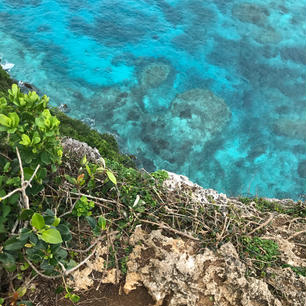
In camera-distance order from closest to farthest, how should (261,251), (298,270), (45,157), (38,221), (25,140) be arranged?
(38,221)
(25,140)
(45,157)
(298,270)
(261,251)

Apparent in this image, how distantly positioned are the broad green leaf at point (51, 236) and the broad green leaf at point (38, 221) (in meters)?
0.06

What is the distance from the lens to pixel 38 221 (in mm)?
2127

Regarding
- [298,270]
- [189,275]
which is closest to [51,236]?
[189,275]

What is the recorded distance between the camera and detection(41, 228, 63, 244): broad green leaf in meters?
2.14

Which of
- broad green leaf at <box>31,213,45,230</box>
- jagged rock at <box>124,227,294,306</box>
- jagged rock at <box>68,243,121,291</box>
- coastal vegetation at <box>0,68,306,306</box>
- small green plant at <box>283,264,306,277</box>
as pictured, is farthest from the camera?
small green plant at <box>283,264,306,277</box>

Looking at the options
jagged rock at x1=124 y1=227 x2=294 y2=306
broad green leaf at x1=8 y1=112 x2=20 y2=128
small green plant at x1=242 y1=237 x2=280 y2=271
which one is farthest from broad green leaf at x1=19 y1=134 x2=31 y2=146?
small green plant at x1=242 y1=237 x2=280 y2=271

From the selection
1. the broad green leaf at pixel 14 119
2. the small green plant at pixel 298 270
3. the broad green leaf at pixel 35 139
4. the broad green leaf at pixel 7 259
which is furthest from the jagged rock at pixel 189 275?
the broad green leaf at pixel 14 119

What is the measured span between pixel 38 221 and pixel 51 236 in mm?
146

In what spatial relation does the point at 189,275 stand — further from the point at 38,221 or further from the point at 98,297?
the point at 38,221

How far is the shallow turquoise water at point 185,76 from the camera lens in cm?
1459

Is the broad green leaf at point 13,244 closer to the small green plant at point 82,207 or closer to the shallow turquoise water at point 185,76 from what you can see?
the small green plant at point 82,207

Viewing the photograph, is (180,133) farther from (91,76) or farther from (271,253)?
(271,253)

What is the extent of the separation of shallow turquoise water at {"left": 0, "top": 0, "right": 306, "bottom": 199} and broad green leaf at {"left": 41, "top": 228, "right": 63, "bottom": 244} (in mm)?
11678

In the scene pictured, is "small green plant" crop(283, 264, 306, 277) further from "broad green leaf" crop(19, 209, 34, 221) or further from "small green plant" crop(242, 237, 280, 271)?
"broad green leaf" crop(19, 209, 34, 221)
